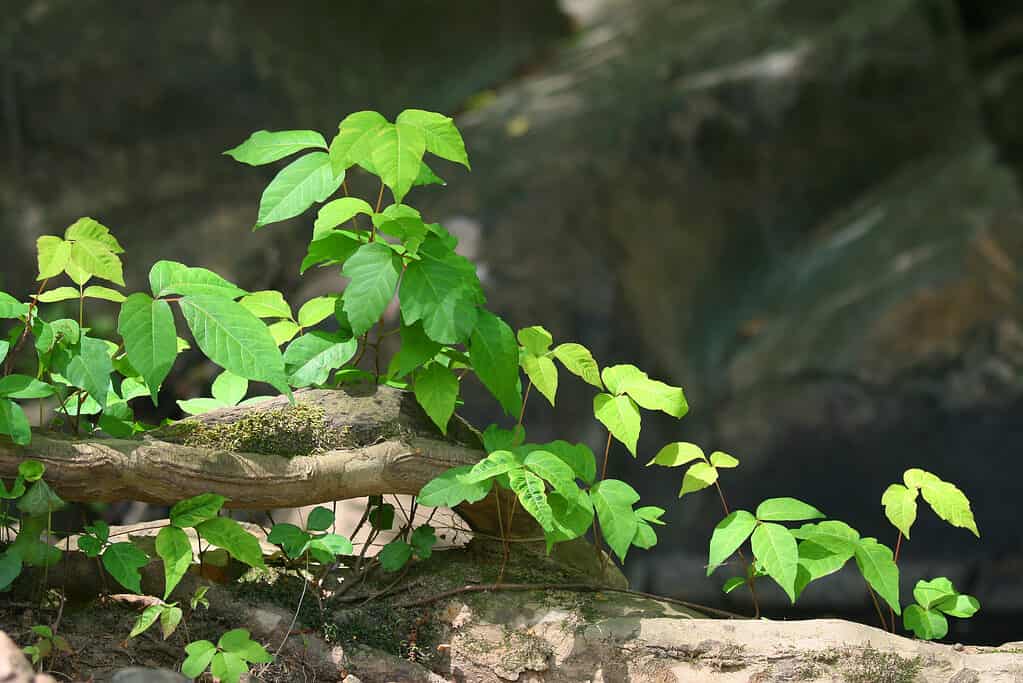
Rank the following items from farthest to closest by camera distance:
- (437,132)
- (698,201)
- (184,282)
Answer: (698,201) < (437,132) < (184,282)

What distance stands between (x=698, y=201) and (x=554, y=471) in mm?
5282

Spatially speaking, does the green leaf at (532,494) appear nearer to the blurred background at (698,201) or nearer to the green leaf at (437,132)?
the green leaf at (437,132)

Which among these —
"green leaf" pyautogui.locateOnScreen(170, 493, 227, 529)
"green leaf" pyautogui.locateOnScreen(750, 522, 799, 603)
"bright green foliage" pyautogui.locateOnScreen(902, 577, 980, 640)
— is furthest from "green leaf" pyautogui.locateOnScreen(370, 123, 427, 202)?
"bright green foliage" pyautogui.locateOnScreen(902, 577, 980, 640)

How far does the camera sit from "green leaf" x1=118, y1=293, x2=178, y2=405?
1.62 meters

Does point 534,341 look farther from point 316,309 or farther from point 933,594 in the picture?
point 933,594

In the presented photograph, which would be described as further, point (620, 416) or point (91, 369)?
point (620, 416)

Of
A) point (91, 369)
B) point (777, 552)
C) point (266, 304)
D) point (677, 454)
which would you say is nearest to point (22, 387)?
point (91, 369)

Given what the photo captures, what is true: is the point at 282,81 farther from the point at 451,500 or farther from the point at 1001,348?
the point at 451,500

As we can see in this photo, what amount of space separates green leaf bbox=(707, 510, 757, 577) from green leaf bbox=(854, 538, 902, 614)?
0.69ft

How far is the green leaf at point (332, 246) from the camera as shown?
1.89 meters

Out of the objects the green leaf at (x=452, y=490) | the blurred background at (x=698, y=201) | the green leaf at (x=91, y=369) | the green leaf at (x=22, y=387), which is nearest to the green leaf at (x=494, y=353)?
the green leaf at (x=452, y=490)

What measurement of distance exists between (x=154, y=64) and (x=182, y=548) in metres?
5.97

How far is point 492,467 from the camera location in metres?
1.77

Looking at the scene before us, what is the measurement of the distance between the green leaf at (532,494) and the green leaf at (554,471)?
0.05 ft
